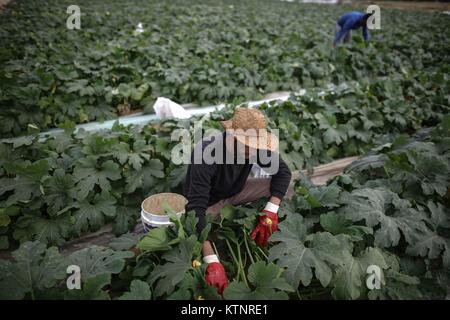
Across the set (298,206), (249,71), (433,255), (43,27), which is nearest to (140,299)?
(298,206)

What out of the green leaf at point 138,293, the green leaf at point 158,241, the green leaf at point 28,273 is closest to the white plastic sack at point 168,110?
the green leaf at point 158,241

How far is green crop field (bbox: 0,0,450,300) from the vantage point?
221 centimetres

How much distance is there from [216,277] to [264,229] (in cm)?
62

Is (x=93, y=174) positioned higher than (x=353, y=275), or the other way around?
(x=93, y=174)

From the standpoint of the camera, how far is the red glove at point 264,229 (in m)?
2.71

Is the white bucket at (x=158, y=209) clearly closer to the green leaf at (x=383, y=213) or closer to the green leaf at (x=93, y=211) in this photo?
the green leaf at (x=93, y=211)

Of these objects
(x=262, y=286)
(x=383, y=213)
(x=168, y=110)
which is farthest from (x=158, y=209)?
(x=168, y=110)

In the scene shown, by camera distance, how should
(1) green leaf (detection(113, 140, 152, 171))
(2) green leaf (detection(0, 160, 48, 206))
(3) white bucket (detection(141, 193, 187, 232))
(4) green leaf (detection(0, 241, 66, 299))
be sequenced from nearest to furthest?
(4) green leaf (detection(0, 241, 66, 299)) → (3) white bucket (detection(141, 193, 187, 232)) → (2) green leaf (detection(0, 160, 48, 206)) → (1) green leaf (detection(113, 140, 152, 171))

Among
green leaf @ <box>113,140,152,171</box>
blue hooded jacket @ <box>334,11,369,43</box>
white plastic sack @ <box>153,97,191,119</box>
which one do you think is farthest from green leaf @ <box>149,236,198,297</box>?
blue hooded jacket @ <box>334,11,369,43</box>

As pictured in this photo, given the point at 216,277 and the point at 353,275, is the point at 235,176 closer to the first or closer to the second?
the point at 216,277

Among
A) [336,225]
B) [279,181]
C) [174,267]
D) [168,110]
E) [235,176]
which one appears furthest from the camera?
[168,110]

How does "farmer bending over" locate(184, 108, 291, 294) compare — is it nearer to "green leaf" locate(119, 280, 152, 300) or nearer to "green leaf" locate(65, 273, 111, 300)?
"green leaf" locate(119, 280, 152, 300)

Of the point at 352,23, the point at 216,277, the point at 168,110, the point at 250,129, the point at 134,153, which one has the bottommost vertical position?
the point at 216,277

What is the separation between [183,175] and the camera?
3.42 meters
